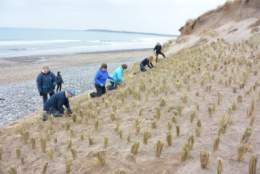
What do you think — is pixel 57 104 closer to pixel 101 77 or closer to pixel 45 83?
Result: pixel 45 83

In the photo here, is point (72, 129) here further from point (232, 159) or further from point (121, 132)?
point (232, 159)

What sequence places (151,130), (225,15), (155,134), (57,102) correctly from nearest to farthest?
(155,134) → (151,130) → (57,102) → (225,15)

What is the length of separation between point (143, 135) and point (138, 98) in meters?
4.06

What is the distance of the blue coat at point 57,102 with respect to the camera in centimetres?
1108

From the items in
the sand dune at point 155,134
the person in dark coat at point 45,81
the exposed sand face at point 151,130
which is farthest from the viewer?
the person in dark coat at point 45,81

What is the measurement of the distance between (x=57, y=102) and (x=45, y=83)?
1.86 m

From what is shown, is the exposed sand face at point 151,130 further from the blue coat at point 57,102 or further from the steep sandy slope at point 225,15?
the steep sandy slope at point 225,15

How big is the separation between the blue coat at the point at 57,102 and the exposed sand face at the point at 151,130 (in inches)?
17.2

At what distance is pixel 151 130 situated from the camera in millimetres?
8781

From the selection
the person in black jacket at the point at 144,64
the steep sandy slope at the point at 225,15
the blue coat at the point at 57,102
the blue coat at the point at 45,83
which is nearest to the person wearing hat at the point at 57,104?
the blue coat at the point at 57,102

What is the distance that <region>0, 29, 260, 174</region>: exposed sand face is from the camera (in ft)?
23.0

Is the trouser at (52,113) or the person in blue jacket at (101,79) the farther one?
the person in blue jacket at (101,79)

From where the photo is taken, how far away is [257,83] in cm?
1188

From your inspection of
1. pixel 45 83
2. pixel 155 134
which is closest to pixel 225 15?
pixel 45 83
